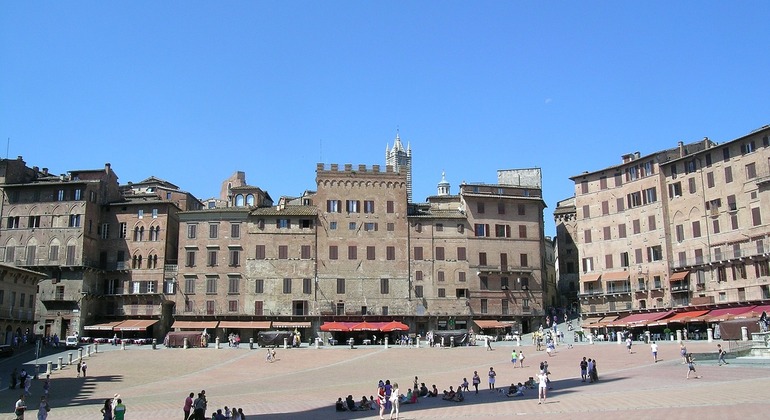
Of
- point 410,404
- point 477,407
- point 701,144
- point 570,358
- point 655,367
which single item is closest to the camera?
point 477,407

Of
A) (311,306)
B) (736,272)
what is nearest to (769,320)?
(736,272)

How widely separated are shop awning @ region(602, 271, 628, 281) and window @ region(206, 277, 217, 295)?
37859 millimetres

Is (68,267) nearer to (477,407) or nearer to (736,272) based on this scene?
(477,407)

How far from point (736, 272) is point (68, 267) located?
197 ft

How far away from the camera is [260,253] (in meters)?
72.6

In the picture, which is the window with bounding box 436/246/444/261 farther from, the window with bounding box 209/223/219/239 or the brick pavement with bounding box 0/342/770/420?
the window with bounding box 209/223/219/239

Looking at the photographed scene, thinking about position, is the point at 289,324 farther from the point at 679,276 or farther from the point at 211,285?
the point at 679,276

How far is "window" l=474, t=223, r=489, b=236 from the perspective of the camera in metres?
75.2

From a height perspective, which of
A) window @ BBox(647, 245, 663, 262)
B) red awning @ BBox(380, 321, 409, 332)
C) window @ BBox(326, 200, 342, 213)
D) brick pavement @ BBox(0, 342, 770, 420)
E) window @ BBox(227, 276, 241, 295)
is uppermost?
window @ BBox(326, 200, 342, 213)

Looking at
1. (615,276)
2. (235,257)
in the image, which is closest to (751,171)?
(615,276)

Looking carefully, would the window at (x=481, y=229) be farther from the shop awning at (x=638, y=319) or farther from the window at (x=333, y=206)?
the shop awning at (x=638, y=319)

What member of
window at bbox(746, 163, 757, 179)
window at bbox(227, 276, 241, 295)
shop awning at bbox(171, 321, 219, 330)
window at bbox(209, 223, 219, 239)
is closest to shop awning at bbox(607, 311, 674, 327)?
window at bbox(746, 163, 757, 179)

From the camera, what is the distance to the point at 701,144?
70500 mm

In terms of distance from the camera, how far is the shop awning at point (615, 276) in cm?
7084
